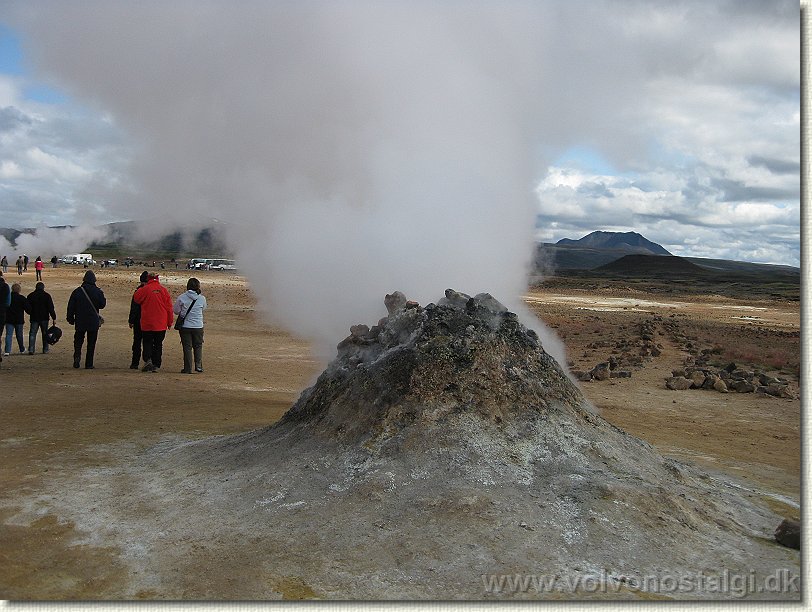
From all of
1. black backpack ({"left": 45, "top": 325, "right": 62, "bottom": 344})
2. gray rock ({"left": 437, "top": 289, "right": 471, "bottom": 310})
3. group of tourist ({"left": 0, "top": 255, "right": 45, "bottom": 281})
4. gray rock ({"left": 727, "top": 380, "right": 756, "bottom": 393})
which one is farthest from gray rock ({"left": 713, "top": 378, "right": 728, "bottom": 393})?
group of tourist ({"left": 0, "top": 255, "right": 45, "bottom": 281})

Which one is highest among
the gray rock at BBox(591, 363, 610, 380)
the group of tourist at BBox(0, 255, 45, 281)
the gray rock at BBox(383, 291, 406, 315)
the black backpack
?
the group of tourist at BBox(0, 255, 45, 281)

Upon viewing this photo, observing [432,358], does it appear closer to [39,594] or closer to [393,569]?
[393,569]

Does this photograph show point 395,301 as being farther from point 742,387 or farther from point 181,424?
point 742,387

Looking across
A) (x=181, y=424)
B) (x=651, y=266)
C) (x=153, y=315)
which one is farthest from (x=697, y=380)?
(x=651, y=266)

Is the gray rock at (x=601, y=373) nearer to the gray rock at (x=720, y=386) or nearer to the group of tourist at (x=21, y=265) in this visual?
the gray rock at (x=720, y=386)

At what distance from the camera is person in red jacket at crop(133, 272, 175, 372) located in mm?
10242

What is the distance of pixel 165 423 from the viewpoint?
7.32 meters

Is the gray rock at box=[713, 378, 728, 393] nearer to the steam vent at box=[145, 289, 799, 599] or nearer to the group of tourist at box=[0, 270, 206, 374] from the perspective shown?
the steam vent at box=[145, 289, 799, 599]

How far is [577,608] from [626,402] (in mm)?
7749

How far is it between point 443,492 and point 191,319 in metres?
6.96

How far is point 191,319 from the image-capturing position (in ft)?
34.6

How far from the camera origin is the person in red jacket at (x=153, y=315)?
10.2 metres

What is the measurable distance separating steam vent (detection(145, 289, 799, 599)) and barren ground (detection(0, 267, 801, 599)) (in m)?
0.41

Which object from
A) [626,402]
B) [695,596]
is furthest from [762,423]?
[695,596]
